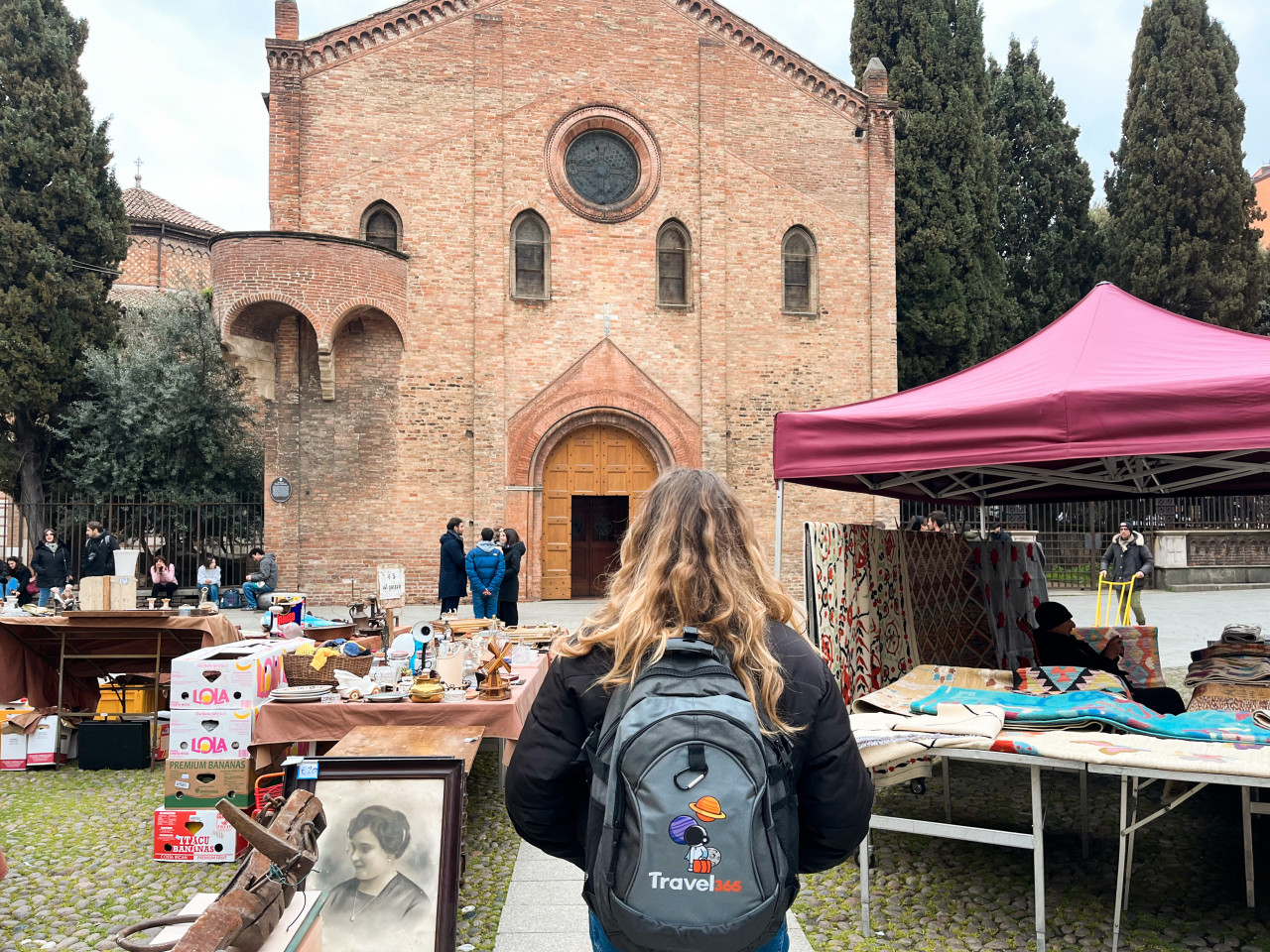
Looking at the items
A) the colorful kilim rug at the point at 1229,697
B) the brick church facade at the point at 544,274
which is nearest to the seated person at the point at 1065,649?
the colorful kilim rug at the point at 1229,697

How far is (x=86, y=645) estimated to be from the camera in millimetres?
7230

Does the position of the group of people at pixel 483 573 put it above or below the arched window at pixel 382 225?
below

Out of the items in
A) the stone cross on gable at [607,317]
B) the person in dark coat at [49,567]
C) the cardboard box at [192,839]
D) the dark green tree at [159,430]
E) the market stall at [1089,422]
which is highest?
the stone cross on gable at [607,317]

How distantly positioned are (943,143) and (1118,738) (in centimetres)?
2164

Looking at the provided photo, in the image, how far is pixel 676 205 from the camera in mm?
17766

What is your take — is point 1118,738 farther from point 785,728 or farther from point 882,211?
point 882,211

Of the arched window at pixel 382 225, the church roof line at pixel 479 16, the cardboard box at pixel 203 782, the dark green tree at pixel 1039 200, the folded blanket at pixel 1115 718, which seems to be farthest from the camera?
the dark green tree at pixel 1039 200

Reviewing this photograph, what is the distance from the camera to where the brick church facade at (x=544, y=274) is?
16.3m

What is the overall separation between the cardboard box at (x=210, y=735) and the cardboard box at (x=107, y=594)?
2512 millimetres

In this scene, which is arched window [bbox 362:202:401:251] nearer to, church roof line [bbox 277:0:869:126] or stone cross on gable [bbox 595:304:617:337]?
church roof line [bbox 277:0:869:126]

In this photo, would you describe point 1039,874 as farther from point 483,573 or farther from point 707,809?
point 483,573

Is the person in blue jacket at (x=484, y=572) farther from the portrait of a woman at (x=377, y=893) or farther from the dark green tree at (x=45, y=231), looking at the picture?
the dark green tree at (x=45, y=231)

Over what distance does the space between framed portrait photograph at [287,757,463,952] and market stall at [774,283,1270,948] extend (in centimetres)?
185

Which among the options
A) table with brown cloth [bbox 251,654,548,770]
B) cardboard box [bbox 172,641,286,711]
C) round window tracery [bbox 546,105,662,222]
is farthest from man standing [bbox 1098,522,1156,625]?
cardboard box [bbox 172,641,286,711]
